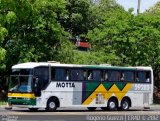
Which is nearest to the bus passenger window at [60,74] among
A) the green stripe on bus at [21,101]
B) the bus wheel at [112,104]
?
the green stripe on bus at [21,101]

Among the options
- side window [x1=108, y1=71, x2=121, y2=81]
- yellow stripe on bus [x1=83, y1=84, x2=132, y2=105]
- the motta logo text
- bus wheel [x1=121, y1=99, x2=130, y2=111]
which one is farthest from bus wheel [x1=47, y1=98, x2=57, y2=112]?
bus wheel [x1=121, y1=99, x2=130, y2=111]

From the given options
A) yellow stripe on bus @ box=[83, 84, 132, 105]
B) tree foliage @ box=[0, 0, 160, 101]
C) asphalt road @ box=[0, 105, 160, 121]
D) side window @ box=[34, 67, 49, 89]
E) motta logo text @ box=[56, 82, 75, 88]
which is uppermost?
tree foliage @ box=[0, 0, 160, 101]

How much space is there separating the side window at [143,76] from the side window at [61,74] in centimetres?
640

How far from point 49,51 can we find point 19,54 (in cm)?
348

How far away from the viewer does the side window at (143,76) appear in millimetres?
36406

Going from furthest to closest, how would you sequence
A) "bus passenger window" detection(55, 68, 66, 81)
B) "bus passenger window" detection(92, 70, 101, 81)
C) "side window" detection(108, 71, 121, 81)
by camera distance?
"side window" detection(108, 71, 121, 81) < "bus passenger window" detection(92, 70, 101, 81) < "bus passenger window" detection(55, 68, 66, 81)

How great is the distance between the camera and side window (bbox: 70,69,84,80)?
32.7 m

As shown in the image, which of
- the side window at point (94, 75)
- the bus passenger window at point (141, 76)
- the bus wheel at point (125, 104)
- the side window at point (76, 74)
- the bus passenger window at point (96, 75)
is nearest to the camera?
the side window at point (76, 74)

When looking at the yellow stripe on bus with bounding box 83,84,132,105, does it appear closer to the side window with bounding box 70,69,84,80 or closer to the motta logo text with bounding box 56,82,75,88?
the side window with bounding box 70,69,84,80

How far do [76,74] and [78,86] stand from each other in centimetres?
79

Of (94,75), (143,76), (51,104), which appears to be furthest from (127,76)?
(51,104)

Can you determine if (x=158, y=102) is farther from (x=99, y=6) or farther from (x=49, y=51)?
(x=99, y=6)

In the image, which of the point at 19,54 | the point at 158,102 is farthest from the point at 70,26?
the point at 19,54

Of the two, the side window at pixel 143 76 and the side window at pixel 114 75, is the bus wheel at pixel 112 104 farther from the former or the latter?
the side window at pixel 143 76
